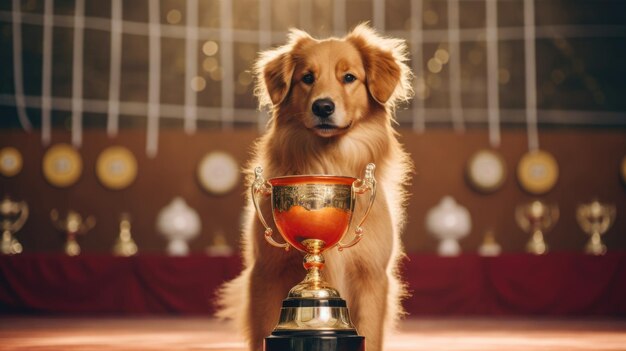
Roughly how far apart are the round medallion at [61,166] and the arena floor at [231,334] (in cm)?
176

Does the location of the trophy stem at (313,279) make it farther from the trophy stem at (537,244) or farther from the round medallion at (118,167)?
the round medallion at (118,167)

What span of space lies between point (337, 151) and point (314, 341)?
2.53 ft

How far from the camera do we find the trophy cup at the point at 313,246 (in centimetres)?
321

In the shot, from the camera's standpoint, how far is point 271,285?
138 inches

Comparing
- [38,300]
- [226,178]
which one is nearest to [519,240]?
[226,178]

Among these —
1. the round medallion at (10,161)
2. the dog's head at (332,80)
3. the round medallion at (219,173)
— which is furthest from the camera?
the round medallion at (219,173)

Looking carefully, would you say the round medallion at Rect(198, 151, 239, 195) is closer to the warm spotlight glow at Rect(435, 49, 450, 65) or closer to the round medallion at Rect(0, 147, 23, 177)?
the round medallion at Rect(0, 147, 23, 177)

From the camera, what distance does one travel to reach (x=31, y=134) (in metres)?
8.46

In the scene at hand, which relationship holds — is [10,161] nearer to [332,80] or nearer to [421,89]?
[421,89]

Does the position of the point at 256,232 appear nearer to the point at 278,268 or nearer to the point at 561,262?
the point at 278,268

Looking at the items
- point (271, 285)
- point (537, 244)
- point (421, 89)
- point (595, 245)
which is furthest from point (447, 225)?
point (271, 285)

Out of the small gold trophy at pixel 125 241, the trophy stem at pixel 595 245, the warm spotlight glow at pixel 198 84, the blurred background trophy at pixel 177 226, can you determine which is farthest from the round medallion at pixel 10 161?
the trophy stem at pixel 595 245

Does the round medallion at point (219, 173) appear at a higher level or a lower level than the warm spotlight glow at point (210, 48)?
lower

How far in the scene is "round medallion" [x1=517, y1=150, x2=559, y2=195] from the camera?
8484 millimetres
